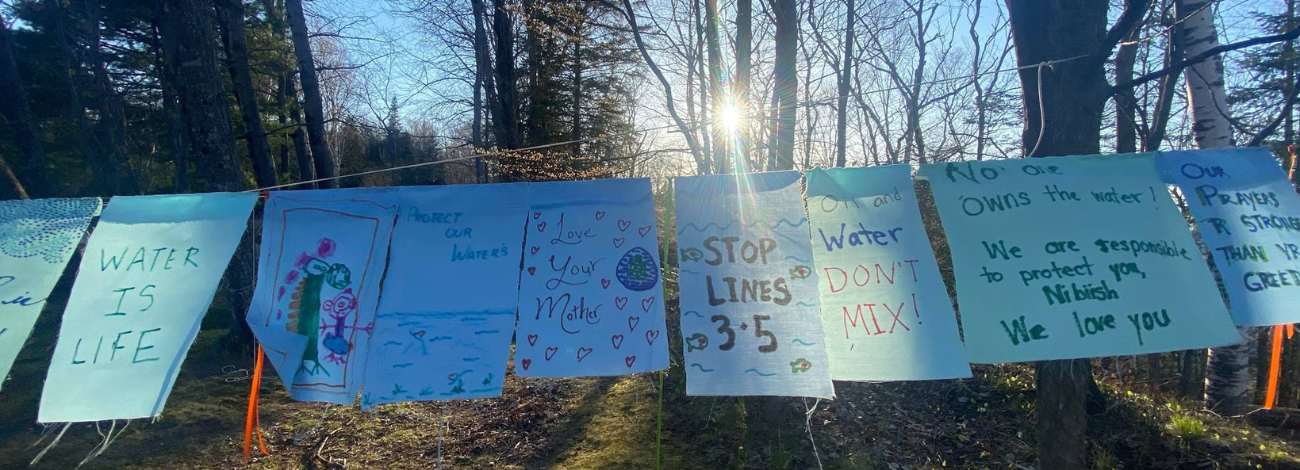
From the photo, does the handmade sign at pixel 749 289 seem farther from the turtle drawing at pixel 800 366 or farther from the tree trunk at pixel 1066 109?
the tree trunk at pixel 1066 109

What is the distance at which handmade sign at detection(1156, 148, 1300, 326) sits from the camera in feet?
7.91

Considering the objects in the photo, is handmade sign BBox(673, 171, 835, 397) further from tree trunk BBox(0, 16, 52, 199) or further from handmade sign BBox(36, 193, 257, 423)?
tree trunk BBox(0, 16, 52, 199)

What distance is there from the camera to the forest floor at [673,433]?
353 cm

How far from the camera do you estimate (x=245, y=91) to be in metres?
7.91

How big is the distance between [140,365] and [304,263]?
2.27ft

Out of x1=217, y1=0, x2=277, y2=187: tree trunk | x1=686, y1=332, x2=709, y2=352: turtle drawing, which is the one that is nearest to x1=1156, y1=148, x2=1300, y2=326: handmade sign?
x1=686, y1=332, x2=709, y2=352: turtle drawing

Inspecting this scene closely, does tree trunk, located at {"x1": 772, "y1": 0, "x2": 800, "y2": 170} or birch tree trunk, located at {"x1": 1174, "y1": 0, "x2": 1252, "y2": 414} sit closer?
birch tree trunk, located at {"x1": 1174, "y1": 0, "x2": 1252, "y2": 414}

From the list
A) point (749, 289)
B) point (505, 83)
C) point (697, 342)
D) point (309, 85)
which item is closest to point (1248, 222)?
point (749, 289)

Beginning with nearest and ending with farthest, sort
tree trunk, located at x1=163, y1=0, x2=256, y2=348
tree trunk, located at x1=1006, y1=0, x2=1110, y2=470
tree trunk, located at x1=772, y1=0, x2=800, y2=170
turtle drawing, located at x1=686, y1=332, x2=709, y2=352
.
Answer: turtle drawing, located at x1=686, y1=332, x2=709, y2=352, tree trunk, located at x1=1006, y1=0, x2=1110, y2=470, tree trunk, located at x1=772, y1=0, x2=800, y2=170, tree trunk, located at x1=163, y1=0, x2=256, y2=348

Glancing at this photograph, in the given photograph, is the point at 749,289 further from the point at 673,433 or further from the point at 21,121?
the point at 21,121

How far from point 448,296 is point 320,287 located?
57cm

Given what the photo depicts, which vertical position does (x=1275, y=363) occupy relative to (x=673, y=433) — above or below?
above

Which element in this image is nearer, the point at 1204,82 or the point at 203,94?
the point at 1204,82

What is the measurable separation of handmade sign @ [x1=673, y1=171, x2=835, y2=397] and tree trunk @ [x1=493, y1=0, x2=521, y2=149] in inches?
319
